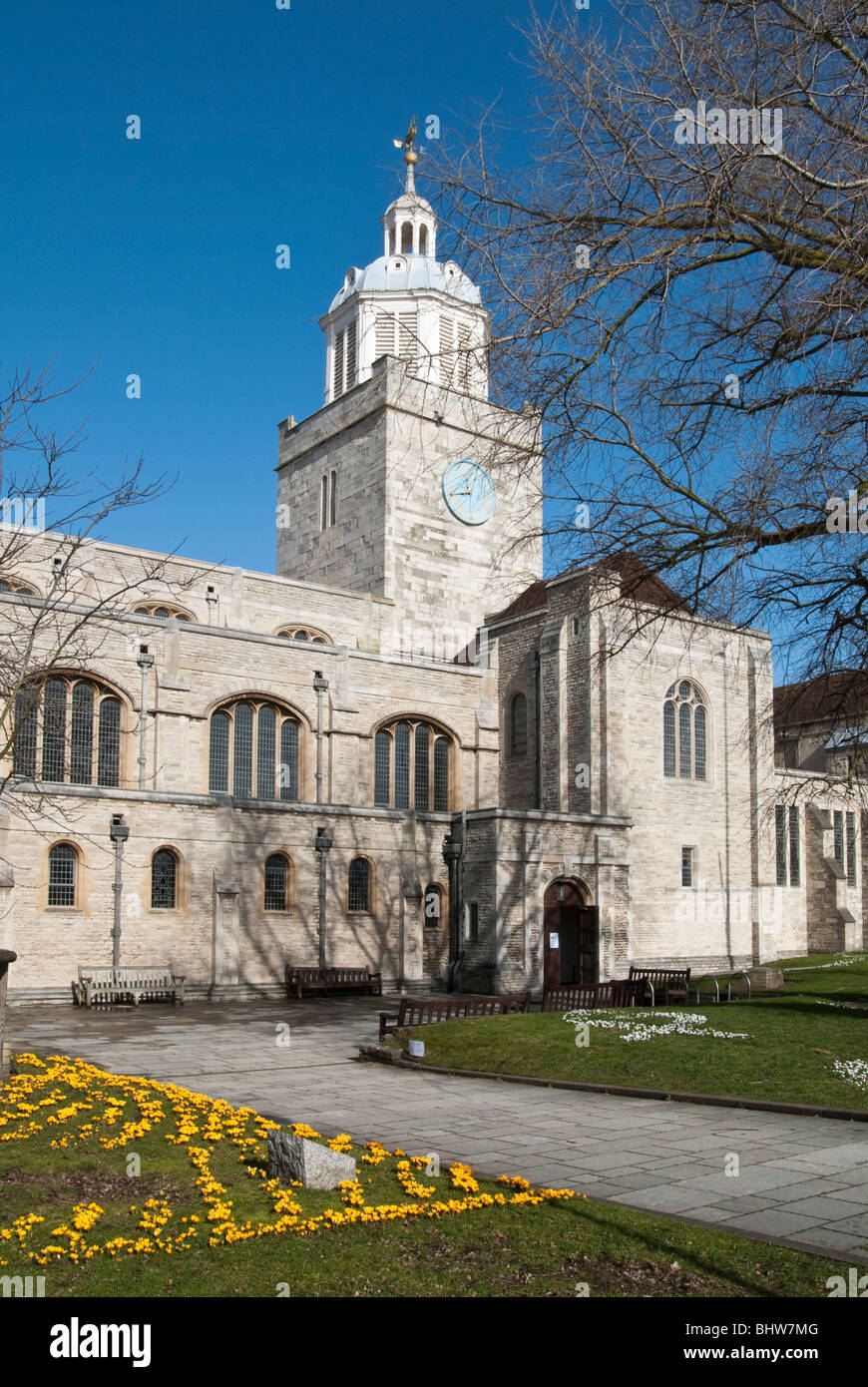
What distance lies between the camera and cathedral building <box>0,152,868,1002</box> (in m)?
27.3

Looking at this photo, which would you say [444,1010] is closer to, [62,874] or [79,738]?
[62,874]

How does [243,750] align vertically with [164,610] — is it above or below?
below

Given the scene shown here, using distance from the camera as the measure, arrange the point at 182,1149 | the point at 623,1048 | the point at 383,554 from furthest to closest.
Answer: the point at 383,554 → the point at 623,1048 → the point at 182,1149

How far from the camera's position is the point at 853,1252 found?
23.0ft

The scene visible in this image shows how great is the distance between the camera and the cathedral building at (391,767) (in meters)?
27.3

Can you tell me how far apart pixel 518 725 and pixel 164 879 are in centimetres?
1436

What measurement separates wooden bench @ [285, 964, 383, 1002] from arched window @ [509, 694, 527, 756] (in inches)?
428

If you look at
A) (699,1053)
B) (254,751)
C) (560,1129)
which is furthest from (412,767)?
(560,1129)

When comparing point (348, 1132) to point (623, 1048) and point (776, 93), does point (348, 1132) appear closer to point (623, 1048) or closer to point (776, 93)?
point (623, 1048)

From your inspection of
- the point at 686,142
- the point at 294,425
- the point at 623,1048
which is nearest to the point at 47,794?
the point at 623,1048

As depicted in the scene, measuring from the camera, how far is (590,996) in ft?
73.9

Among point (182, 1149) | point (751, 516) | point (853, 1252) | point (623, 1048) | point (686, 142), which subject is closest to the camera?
point (853, 1252)

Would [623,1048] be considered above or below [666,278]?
below

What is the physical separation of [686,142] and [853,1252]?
7636mm
